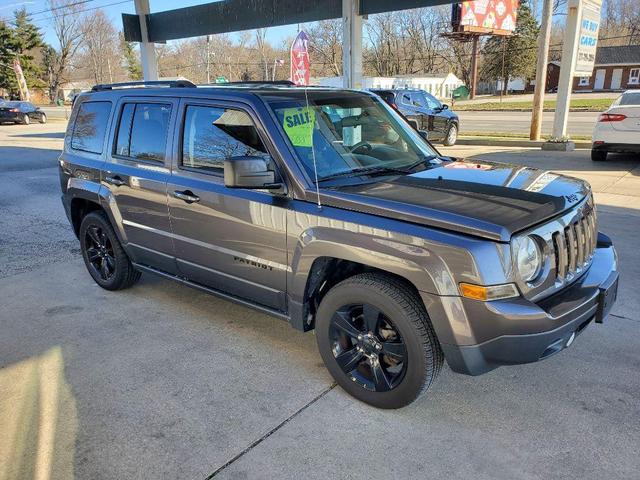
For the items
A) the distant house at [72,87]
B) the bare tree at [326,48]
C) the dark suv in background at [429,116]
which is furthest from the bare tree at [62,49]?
the dark suv in background at [429,116]

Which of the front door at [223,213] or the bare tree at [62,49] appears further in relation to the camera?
the bare tree at [62,49]

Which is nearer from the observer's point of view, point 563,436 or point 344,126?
point 563,436

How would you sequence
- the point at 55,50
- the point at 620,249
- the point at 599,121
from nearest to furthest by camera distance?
the point at 620,249 < the point at 599,121 < the point at 55,50

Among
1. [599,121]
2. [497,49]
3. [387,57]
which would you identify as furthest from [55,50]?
[599,121]

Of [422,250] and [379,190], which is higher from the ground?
[379,190]

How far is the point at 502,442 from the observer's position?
2.77 metres

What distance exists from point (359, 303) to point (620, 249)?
4.19 metres

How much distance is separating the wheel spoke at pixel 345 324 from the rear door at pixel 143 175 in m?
1.65

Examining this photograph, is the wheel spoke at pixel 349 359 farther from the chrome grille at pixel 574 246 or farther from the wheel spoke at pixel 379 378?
the chrome grille at pixel 574 246

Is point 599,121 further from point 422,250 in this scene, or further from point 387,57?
point 387,57

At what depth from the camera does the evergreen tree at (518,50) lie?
2552 inches

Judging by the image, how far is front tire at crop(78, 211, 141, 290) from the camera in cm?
478

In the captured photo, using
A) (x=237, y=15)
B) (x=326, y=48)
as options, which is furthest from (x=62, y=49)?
(x=237, y=15)

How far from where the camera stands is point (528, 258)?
267cm
